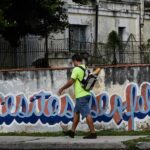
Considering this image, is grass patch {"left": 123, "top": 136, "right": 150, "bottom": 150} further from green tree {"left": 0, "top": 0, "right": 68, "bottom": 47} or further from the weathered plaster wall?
green tree {"left": 0, "top": 0, "right": 68, "bottom": 47}

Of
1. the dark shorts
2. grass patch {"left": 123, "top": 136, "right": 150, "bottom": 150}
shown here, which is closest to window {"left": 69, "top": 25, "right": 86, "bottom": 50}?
the dark shorts

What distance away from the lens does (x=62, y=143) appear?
13.6 meters

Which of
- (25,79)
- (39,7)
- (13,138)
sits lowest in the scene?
(13,138)

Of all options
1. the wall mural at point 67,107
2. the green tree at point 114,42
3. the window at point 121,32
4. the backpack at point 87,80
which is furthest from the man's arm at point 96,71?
the window at point 121,32

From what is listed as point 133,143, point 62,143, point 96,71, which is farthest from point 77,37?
point 133,143

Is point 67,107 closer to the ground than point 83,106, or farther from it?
closer to the ground

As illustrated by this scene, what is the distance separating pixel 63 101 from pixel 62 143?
2.39m

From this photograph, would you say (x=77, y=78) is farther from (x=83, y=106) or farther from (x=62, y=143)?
(x=62, y=143)

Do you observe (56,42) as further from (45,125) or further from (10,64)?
(45,125)

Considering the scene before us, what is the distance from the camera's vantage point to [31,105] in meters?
16.2

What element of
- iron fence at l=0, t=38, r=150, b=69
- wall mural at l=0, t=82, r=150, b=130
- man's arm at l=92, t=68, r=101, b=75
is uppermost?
iron fence at l=0, t=38, r=150, b=69

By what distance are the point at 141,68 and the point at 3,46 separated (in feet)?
40.6

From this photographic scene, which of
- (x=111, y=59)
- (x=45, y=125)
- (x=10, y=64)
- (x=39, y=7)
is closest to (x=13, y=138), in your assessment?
(x=45, y=125)

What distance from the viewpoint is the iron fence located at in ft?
87.9
